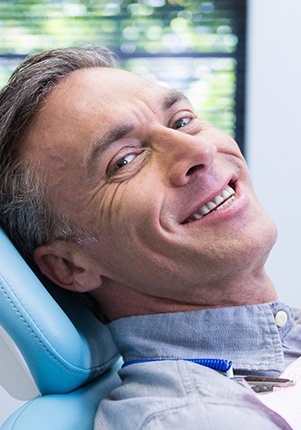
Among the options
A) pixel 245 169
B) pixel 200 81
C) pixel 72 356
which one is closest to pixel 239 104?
pixel 200 81

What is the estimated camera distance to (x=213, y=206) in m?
1.24

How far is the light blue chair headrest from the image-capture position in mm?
1143

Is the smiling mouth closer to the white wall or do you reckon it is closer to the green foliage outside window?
the white wall

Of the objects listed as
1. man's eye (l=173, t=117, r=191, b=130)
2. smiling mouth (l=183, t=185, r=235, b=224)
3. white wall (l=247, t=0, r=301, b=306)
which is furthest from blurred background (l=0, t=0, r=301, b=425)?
smiling mouth (l=183, t=185, r=235, b=224)

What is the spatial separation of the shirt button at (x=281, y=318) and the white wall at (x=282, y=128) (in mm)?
1930

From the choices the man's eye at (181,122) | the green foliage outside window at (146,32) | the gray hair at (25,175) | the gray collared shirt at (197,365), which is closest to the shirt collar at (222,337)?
the gray collared shirt at (197,365)

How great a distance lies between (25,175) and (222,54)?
2.15 meters

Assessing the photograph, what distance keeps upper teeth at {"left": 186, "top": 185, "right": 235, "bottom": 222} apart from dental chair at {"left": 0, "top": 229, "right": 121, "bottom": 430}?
0.29 metres

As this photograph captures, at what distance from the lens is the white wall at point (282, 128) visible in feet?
10.3

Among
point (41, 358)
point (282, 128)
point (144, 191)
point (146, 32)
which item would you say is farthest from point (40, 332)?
point (146, 32)

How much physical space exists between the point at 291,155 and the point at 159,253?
2.05m

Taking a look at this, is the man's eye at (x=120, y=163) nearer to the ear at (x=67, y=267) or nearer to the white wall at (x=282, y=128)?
the ear at (x=67, y=267)

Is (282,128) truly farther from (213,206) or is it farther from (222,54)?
(213,206)

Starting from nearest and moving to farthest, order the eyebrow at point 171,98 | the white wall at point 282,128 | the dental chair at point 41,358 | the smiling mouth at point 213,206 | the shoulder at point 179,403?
the shoulder at point 179,403, the dental chair at point 41,358, the smiling mouth at point 213,206, the eyebrow at point 171,98, the white wall at point 282,128
